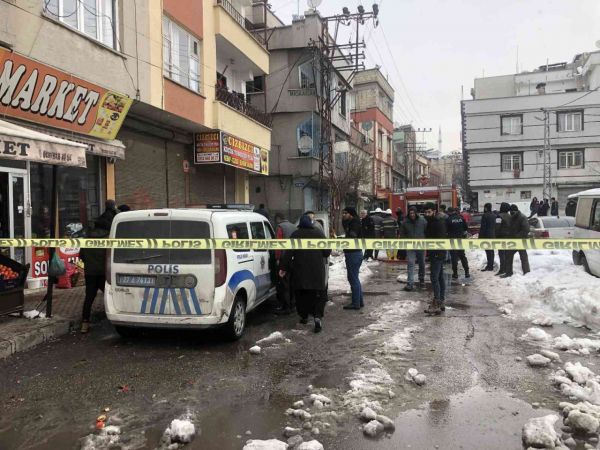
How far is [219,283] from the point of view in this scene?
607cm

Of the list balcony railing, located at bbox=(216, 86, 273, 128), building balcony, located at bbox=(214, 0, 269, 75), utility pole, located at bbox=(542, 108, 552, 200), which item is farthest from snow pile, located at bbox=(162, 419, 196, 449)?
utility pole, located at bbox=(542, 108, 552, 200)

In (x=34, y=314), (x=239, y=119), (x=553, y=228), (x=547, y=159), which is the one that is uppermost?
(x=547, y=159)

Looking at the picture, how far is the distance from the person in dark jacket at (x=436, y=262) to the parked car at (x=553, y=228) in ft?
29.1

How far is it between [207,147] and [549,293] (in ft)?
35.8

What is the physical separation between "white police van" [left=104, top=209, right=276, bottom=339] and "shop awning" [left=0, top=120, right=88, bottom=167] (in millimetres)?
1642

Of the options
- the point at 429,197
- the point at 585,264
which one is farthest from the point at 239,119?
the point at 585,264

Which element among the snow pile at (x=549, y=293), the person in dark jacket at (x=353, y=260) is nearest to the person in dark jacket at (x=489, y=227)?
the snow pile at (x=549, y=293)

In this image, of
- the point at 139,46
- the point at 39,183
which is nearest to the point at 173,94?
the point at 139,46

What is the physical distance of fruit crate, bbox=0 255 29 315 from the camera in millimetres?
6715

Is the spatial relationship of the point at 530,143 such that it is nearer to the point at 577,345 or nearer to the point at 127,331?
the point at 577,345

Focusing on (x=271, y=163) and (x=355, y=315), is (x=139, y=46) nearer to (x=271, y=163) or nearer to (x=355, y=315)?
(x=355, y=315)

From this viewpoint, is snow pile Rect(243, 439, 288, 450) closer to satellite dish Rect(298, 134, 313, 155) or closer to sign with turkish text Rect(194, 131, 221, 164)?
sign with turkish text Rect(194, 131, 221, 164)

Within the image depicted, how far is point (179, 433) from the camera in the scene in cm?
376

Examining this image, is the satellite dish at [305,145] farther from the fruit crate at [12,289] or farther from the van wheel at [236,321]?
the fruit crate at [12,289]
